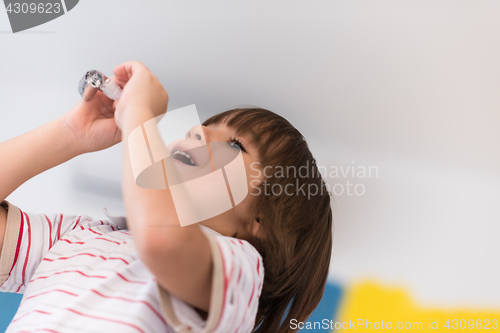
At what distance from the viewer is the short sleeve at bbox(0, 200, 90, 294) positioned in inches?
22.9

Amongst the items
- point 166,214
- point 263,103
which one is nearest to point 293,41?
point 263,103

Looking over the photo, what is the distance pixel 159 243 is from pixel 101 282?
0.18m

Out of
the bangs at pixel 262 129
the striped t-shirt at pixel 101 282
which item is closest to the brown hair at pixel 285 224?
the bangs at pixel 262 129

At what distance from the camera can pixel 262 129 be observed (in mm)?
645

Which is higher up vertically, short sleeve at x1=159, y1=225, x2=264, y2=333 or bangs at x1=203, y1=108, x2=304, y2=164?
bangs at x1=203, y1=108, x2=304, y2=164

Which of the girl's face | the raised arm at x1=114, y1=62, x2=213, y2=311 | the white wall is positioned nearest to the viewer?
the raised arm at x1=114, y1=62, x2=213, y2=311

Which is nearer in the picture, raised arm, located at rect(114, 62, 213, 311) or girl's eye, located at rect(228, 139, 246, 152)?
raised arm, located at rect(114, 62, 213, 311)

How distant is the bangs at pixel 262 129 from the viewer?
625 millimetres

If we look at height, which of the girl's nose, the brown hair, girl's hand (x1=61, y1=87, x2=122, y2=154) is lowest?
→ the brown hair

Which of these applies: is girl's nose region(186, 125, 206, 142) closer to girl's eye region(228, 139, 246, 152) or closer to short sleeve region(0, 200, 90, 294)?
girl's eye region(228, 139, 246, 152)

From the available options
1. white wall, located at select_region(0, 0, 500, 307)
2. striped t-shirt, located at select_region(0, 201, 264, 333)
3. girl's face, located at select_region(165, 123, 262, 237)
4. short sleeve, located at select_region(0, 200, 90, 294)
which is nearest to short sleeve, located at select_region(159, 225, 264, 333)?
striped t-shirt, located at select_region(0, 201, 264, 333)

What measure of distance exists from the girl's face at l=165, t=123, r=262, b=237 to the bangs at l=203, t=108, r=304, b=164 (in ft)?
0.04

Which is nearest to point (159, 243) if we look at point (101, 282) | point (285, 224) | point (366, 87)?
point (101, 282)

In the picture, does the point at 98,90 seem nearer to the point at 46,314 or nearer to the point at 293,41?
the point at 46,314
